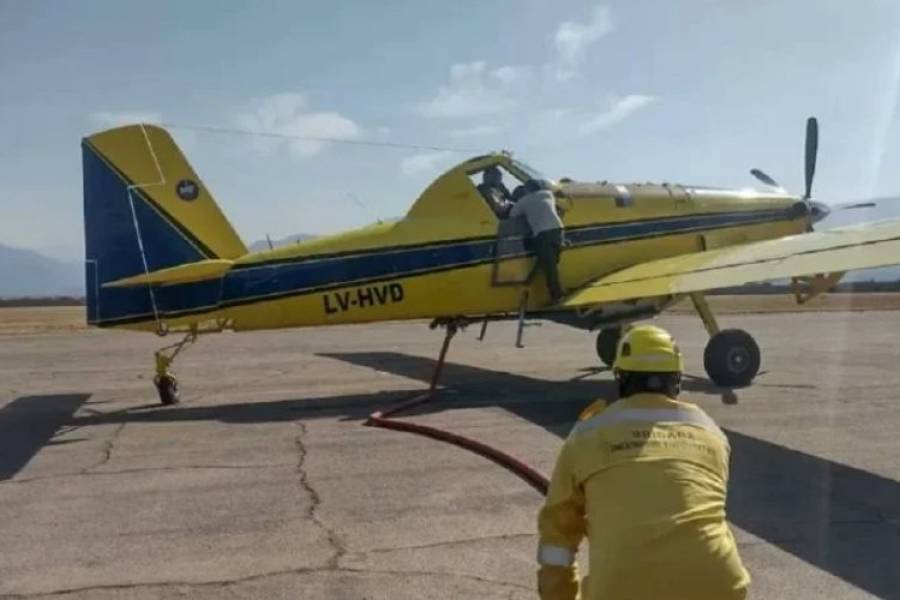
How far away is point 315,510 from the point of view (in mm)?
6766

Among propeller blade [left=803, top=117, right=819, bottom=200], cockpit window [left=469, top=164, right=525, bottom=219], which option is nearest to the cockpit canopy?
cockpit window [left=469, top=164, right=525, bottom=219]

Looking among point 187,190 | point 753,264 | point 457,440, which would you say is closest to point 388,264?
point 187,190

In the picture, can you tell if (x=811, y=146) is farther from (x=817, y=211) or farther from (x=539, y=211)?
(x=539, y=211)

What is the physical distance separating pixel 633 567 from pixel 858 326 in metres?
28.0

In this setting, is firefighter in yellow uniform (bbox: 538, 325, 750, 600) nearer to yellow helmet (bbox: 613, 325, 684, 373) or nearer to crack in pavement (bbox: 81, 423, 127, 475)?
yellow helmet (bbox: 613, 325, 684, 373)

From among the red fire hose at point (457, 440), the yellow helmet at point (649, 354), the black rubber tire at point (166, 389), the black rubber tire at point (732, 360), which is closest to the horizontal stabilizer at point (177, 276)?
the black rubber tire at point (166, 389)

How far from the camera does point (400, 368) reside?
1761 centimetres

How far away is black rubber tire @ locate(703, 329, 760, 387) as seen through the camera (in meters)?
13.4

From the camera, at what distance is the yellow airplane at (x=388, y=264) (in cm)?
1194

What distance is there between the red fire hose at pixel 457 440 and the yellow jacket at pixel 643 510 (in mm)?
3906

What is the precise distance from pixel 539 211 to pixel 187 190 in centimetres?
501

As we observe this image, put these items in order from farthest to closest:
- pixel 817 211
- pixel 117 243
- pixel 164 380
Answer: pixel 817 211, pixel 164 380, pixel 117 243

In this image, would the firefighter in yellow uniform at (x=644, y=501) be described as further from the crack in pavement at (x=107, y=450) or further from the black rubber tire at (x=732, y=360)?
the black rubber tire at (x=732, y=360)

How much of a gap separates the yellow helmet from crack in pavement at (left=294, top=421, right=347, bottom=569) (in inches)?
116
